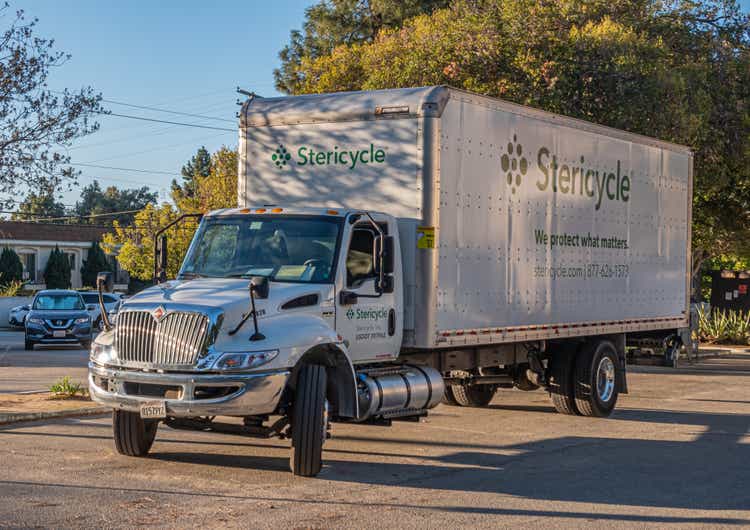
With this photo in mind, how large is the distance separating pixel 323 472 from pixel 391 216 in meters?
2.94

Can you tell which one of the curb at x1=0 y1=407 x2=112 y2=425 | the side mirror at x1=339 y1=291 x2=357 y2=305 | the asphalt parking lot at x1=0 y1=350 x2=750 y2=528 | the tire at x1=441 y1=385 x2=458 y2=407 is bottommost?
the asphalt parking lot at x1=0 y1=350 x2=750 y2=528

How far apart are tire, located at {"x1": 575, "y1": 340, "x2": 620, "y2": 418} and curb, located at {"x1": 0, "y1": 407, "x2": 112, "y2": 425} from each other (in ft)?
21.5

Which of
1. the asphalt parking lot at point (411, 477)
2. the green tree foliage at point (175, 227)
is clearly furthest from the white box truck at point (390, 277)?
the green tree foliage at point (175, 227)

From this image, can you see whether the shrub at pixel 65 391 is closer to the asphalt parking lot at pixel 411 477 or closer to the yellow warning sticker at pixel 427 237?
the asphalt parking lot at pixel 411 477

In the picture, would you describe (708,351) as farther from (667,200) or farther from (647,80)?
(667,200)

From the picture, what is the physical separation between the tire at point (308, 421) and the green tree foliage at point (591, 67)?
50.3 ft

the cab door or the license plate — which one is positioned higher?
the cab door

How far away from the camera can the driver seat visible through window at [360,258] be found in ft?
37.0

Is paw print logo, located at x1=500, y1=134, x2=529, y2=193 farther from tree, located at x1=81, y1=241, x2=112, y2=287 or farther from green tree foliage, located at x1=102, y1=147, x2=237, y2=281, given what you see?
tree, located at x1=81, y1=241, x2=112, y2=287

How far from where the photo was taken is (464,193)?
12.6 meters

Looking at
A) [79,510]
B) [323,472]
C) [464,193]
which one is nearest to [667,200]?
[464,193]

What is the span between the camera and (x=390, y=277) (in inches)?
454

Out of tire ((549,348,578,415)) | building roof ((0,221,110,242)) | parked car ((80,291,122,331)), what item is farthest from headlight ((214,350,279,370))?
building roof ((0,221,110,242))

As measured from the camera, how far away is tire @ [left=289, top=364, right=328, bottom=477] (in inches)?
396
